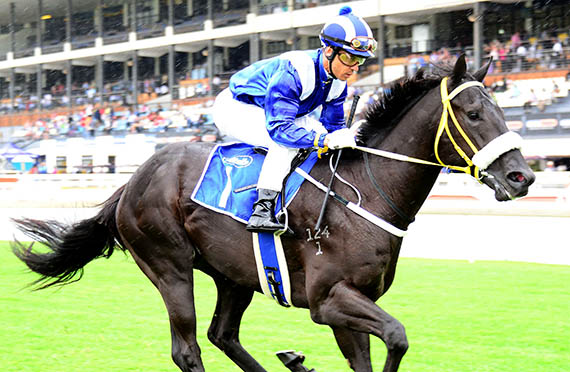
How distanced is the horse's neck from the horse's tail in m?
2.09

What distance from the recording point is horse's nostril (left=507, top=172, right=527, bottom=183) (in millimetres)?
3672

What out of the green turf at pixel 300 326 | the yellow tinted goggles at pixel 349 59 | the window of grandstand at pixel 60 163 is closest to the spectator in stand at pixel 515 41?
the green turf at pixel 300 326

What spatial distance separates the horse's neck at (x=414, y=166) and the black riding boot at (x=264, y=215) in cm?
61

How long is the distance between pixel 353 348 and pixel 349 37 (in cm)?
173

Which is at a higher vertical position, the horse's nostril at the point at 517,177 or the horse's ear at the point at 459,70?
the horse's ear at the point at 459,70

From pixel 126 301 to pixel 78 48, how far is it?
36.7m

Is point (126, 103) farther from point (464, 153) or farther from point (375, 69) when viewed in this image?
point (464, 153)

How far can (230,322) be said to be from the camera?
502 centimetres

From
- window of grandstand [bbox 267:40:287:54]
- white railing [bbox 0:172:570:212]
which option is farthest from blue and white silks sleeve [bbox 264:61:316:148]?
window of grandstand [bbox 267:40:287:54]

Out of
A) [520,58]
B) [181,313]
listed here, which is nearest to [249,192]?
[181,313]

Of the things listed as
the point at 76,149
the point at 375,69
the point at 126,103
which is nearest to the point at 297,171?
the point at 375,69

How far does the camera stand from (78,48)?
42.2 m

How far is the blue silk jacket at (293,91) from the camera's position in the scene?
4.25 meters

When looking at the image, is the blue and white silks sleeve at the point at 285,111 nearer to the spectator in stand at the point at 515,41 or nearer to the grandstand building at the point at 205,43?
the grandstand building at the point at 205,43
